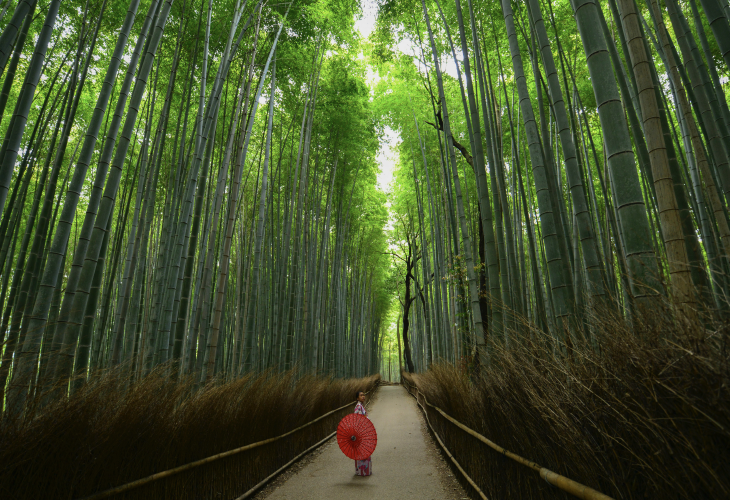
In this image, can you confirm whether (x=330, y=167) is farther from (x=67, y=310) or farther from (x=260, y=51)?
(x=67, y=310)

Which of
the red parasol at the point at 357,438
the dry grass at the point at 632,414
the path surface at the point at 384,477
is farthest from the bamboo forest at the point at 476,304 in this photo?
the red parasol at the point at 357,438

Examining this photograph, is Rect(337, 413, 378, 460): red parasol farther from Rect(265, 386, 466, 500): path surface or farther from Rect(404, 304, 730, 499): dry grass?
Rect(404, 304, 730, 499): dry grass

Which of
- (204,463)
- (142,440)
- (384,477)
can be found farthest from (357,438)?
(142,440)

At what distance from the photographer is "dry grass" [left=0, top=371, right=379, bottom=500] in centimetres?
119

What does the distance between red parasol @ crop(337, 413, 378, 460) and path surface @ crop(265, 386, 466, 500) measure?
8.8 inches

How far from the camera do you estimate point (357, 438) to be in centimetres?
344

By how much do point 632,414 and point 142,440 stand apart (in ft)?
6.26

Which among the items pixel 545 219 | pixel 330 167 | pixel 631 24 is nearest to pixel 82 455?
pixel 545 219

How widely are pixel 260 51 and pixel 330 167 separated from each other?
9.22ft

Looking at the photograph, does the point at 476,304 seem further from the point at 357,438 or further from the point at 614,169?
the point at 614,169

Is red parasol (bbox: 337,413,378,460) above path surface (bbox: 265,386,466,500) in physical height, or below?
above

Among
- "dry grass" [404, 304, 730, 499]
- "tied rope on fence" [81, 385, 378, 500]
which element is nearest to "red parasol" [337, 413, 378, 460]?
"tied rope on fence" [81, 385, 378, 500]

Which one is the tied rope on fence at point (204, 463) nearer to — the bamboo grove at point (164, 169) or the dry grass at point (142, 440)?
the dry grass at point (142, 440)

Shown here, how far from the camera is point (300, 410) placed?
410cm
